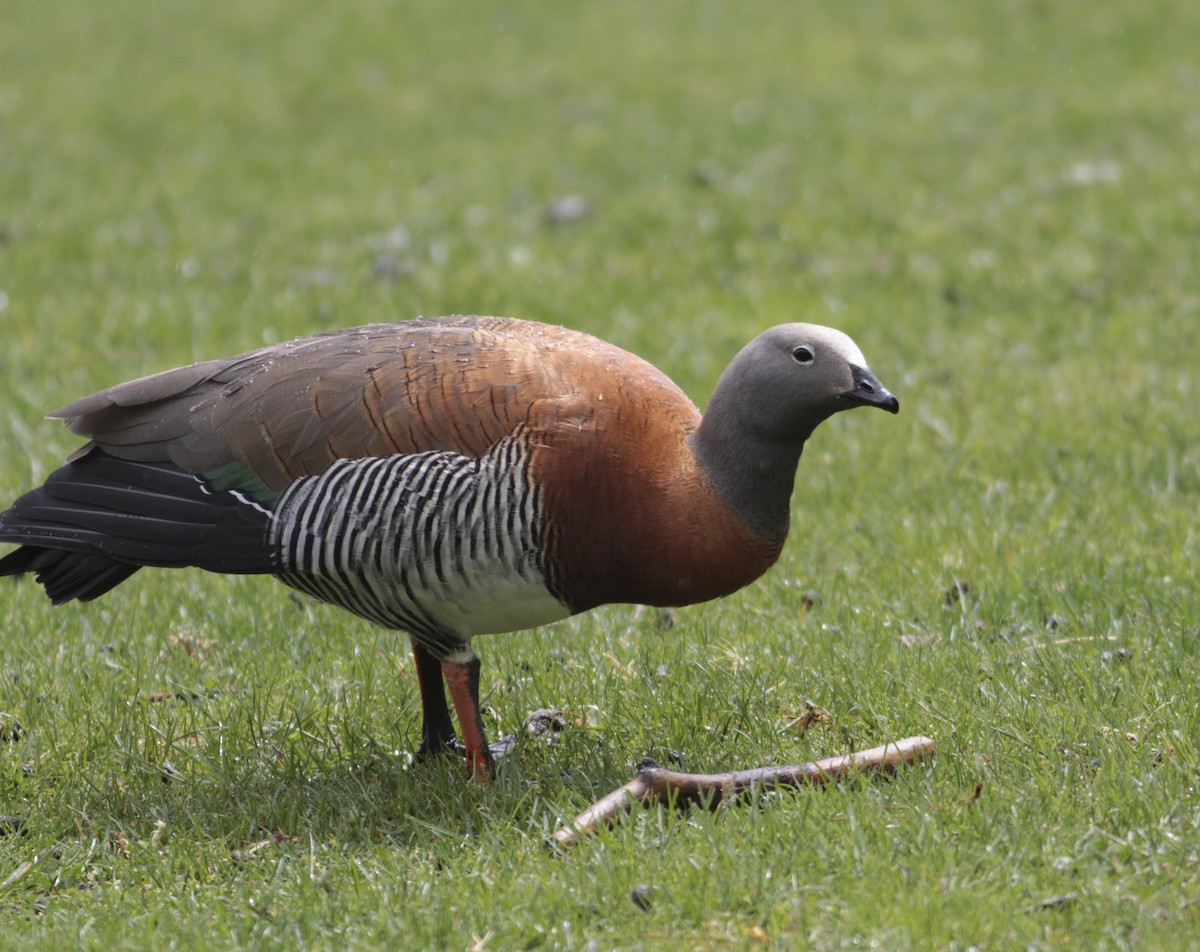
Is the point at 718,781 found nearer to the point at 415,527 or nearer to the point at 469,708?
the point at 469,708

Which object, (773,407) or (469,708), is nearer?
(773,407)

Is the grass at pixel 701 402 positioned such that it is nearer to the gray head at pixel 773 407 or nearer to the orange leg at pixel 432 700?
the orange leg at pixel 432 700

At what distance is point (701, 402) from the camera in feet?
25.2

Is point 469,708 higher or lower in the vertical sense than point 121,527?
lower

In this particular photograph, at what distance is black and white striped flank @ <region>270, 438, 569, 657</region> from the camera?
447 centimetres

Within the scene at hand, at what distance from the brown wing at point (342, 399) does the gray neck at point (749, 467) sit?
0.43 m

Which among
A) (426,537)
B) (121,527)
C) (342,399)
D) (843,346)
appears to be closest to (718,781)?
(426,537)

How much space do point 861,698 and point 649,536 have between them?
93 centimetres

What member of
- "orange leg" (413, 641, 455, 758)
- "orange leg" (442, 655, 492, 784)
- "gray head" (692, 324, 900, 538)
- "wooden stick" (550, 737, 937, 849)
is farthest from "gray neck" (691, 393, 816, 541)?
"orange leg" (413, 641, 455, 758)

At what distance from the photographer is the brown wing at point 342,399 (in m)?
4.56

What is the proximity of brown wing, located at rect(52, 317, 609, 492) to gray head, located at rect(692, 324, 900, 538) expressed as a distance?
46 cm

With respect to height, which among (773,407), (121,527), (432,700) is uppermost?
(773,407)

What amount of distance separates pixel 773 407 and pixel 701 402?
3157 mm

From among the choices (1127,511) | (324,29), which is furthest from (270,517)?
(324,29)
